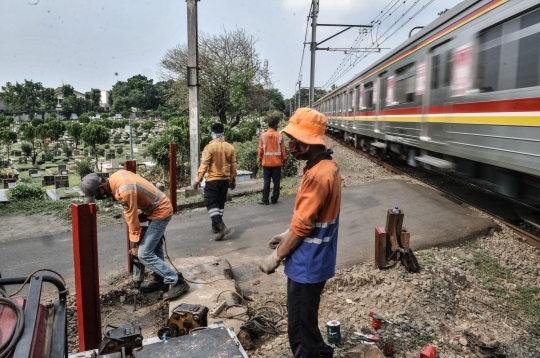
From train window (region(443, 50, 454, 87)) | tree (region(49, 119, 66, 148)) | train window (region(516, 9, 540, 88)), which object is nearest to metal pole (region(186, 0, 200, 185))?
train window (region(443, 50, 454, 87))

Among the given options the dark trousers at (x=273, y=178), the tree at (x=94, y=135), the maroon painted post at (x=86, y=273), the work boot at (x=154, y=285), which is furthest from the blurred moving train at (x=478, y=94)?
the tree at (x=94, y=135)

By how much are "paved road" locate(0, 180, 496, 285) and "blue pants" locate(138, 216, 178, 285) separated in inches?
Result: 40.1

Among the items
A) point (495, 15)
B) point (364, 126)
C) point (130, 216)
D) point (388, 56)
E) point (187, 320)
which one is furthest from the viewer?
point (364, 126)

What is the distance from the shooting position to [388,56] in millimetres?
10469

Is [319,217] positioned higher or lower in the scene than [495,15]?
lower

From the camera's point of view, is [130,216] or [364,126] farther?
[364,126]

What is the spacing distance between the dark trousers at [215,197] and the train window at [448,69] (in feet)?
12.8

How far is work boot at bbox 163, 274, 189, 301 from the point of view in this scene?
4.29 meters

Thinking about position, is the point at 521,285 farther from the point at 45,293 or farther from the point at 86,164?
the point at 86,164

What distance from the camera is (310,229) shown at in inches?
104

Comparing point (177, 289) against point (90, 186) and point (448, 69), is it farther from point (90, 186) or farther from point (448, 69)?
point (448, 69)

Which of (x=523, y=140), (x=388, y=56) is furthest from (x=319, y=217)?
(x=388, y=56)

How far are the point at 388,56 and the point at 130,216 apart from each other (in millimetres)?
8545

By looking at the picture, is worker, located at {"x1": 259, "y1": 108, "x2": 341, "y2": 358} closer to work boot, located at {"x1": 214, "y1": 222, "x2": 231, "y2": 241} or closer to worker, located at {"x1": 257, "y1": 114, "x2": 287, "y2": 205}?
work boot, located at {"x1": 214, "y1": 222, "x2": 231, "y2": 241}
